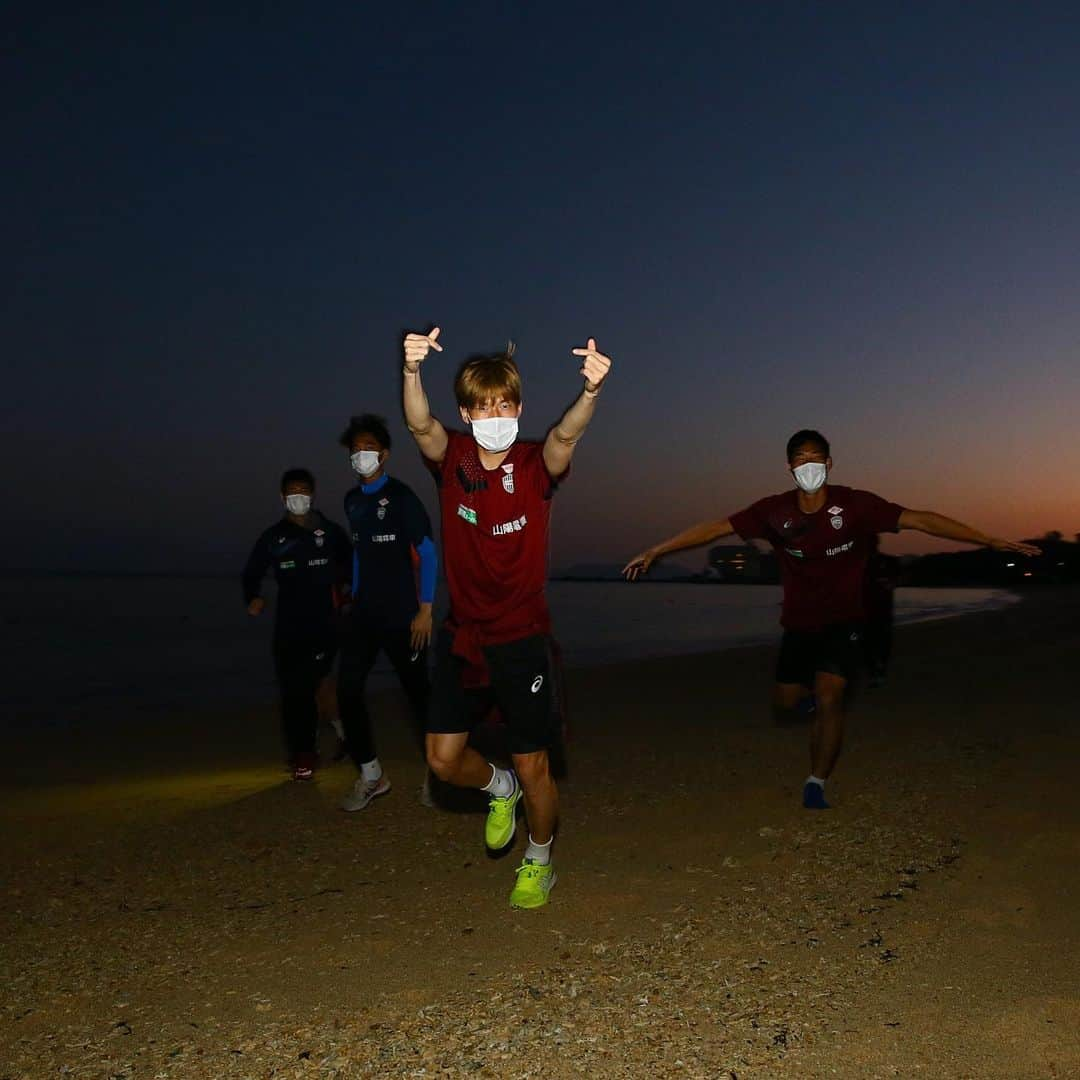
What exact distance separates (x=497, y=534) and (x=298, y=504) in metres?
3.42

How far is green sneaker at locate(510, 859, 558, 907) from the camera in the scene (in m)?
4.14

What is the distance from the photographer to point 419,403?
401 centimetres

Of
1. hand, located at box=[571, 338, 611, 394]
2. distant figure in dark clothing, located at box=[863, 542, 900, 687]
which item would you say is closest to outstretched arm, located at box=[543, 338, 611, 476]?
hand, located at box=[571, 338, 611, 394]

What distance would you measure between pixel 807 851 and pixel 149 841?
136 inches

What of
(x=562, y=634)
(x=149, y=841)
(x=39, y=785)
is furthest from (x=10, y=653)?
(x=149, y=841)

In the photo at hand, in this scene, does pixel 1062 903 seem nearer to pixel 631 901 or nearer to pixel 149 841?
pixel 631 901

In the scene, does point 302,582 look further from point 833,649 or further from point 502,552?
point 833,649

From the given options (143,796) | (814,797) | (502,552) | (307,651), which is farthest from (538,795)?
(143,796)

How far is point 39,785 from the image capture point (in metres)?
7.78

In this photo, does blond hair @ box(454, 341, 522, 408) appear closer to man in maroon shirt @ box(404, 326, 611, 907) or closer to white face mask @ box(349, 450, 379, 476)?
man in maroon shirt @ box(404, 326, 611, 907)

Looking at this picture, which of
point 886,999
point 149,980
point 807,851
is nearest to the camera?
point 886,999

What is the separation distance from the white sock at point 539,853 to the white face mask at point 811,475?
8.17 ft

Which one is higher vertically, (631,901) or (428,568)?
(428,568)

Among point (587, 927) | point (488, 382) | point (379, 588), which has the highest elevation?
point (488, 382)
